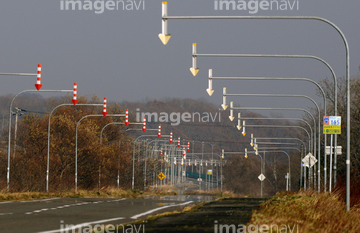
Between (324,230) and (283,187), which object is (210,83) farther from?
(283,187)

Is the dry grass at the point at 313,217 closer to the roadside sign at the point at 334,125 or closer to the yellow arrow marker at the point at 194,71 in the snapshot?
the roadside sign at the point at 334,125

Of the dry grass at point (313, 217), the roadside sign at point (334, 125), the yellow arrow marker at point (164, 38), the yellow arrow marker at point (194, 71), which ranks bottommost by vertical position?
the dry grass at point (313, 217)

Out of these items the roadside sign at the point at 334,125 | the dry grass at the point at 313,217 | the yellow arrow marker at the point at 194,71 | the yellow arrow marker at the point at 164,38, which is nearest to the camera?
the dry grass at the point at 313,217

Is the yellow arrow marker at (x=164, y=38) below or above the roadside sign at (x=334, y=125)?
above

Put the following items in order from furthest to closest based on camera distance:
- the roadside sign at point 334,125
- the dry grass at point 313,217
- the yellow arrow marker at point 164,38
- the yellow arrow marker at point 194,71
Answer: the yellow arrow marker at point 194,71 → the roadside sign at point 334,125 → the yellow arrow marker at point 164,38 → the dry grass at point 313,217

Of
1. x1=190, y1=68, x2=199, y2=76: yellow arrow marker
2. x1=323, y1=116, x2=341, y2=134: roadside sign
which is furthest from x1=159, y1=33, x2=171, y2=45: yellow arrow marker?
x1=323, y1=116, x2=341, y2=134: roadside sign

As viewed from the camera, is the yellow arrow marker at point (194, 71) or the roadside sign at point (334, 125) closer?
the roadside sign at point (334, 125)

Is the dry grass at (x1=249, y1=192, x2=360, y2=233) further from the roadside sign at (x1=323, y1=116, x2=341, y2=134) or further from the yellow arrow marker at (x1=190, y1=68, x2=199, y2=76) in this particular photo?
the yellow arrow marker at (x1=190, y1=68, x2=199, y2=76)

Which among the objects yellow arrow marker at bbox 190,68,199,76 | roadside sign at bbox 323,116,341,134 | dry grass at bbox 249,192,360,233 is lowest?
dry grass at bbox 249,192,360,233

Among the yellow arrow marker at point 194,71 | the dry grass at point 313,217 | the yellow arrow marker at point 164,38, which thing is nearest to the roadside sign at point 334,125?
the dry grass at point 313,217

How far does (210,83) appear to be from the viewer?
31781 mm

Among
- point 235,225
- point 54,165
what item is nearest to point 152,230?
point 235,225

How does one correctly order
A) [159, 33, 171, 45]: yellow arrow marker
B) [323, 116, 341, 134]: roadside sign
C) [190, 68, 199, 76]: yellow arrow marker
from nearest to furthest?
[159, 33, 171, 45]: yellow arrow marker, [323, 116, 341, 134]: roadside sign, [190, 68, 199, 76]: yellow arrow marker

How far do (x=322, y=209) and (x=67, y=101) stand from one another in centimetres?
7013
